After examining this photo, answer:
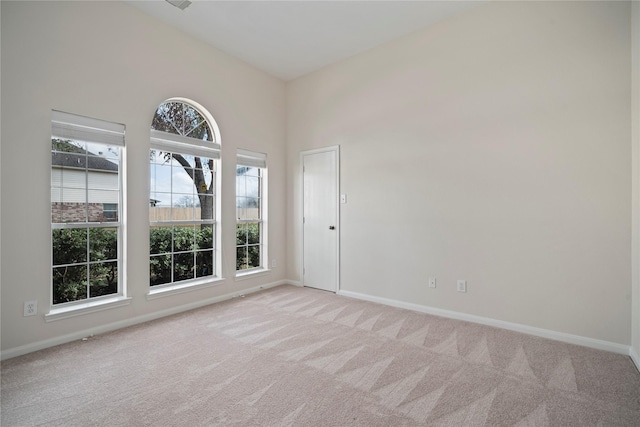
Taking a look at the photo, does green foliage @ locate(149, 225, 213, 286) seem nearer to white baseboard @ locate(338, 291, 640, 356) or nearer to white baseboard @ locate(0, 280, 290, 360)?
white baseboard @ locate(0, 280, 290, 360)

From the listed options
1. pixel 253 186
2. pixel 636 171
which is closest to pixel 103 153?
pixel 253 186

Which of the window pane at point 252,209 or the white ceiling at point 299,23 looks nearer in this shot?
the white ceiling at point 299,23

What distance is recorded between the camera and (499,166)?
10.1 feet

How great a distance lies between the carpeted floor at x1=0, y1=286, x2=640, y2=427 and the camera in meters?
1.76

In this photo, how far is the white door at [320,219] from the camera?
174 inches

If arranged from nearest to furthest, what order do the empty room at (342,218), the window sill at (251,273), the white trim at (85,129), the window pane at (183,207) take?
1. the empty room at (342,218)
2. the white trim at (85,129)
3. the window pane at (183,207)
4. the window sill at (251,273)

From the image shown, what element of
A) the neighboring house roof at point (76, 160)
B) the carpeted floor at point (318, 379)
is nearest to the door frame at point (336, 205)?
the carpeted floor at point (318, 379)

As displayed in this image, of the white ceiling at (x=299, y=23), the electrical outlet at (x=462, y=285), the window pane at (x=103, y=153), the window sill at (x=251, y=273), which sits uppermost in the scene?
the white ceiling at (x=299, y=23)

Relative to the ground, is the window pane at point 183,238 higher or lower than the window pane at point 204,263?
higher

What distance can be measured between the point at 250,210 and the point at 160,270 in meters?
1.53

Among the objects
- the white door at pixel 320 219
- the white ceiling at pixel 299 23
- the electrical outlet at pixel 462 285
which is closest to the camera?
the white ceiling at pixel 299 23

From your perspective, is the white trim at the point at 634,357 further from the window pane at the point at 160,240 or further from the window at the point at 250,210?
the window pane at the point at 160,240

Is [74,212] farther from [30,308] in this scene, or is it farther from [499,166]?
[499,166]

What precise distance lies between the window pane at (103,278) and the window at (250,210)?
159cm
